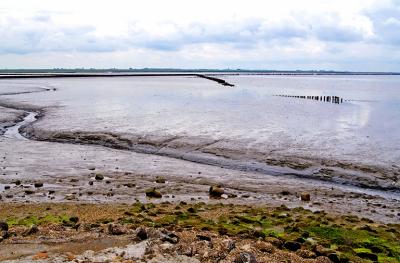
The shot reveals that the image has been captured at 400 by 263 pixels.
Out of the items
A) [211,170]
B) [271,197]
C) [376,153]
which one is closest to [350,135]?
[376,153]

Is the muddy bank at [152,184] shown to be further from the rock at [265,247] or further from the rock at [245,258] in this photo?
the rock at [245,258]

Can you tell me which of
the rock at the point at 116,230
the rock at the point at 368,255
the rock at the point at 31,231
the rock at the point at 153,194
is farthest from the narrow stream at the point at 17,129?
the rock at the point at 368,255

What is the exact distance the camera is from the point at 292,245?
11477 millimetres

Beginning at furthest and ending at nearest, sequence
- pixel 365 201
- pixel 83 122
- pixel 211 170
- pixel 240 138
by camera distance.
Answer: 1. pixel 83 122
2. pixel 240 138
3. pixel 211 170
4. pixel 365 201

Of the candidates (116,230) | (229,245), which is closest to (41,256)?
(116,230)

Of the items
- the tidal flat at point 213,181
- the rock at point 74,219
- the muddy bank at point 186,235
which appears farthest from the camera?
the rock at point 74,219

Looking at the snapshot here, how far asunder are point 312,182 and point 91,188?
34.3ft

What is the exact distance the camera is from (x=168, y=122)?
4381 centimetres

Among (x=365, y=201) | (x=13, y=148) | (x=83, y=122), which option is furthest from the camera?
(x=83, y=122)

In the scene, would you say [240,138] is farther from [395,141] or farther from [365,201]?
[365,201]

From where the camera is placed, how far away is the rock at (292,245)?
11.4m

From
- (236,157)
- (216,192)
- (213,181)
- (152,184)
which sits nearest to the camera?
(216,192)

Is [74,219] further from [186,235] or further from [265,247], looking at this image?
[265,247]

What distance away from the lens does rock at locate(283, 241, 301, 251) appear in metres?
11.4
